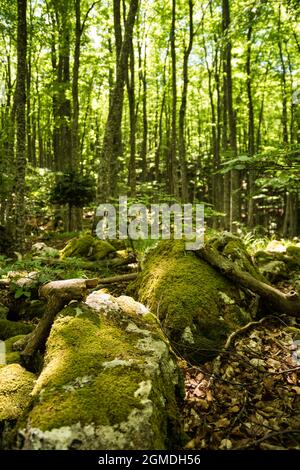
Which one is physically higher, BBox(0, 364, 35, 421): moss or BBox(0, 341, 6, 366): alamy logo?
BBox(0, 341, 6, 366): alamy logo

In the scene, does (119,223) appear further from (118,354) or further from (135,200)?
(118,354)

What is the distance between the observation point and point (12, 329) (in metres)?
4.36

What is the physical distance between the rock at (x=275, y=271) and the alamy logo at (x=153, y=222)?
4.28ft

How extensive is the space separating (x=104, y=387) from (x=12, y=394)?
86cm

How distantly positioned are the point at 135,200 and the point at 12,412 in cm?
457

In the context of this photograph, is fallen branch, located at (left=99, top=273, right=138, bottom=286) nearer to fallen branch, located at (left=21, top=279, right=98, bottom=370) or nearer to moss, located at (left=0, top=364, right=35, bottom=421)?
fallen branch, located at (left=21, top=279, right=98, bottom=370)

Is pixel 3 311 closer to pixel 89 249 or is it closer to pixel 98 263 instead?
pixel 98 263

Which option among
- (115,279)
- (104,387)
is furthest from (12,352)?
(115,279)

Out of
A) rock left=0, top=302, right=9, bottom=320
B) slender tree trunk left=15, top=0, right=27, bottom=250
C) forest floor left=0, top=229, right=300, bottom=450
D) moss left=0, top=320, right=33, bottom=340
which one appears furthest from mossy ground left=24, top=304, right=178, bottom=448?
slender tree trunk left=15, top=0, right=27, bottom=250

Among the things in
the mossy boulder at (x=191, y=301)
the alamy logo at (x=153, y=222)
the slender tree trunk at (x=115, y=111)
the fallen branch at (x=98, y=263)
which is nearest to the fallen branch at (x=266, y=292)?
the mossy boulder at (x=191, y=301)

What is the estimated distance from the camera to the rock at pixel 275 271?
589 cm

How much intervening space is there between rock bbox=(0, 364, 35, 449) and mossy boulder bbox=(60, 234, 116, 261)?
14.5 feet

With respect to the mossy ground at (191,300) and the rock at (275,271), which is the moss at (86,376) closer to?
the mossy ground at (191,300)

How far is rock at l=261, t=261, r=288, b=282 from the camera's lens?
5887 mm
